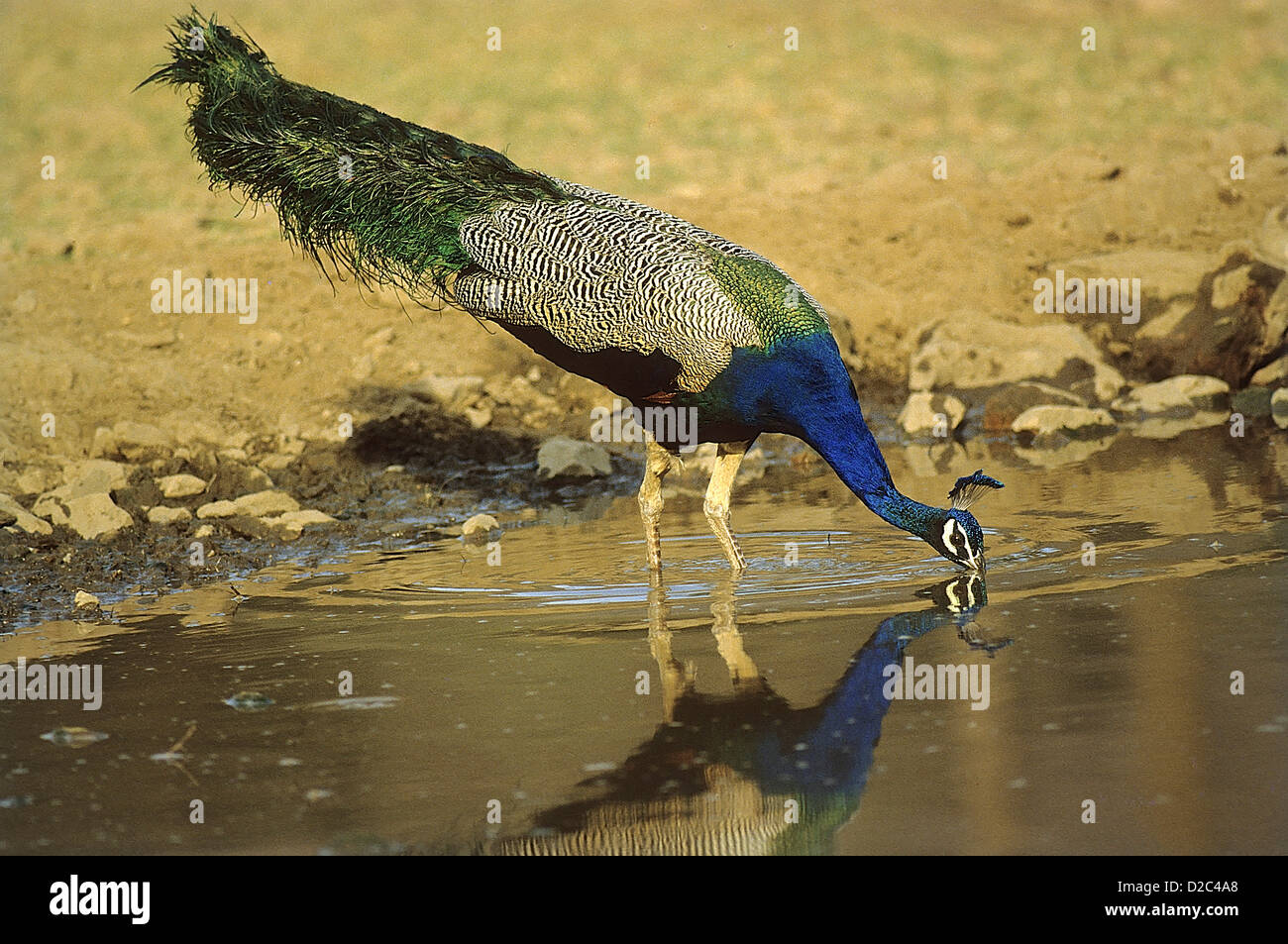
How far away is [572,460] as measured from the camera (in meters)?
12.0

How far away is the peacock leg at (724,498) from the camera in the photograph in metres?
8.72

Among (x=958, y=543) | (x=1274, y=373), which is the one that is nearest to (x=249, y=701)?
(x=958, y=543)

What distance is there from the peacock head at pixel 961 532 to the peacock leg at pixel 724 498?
3.52 feet

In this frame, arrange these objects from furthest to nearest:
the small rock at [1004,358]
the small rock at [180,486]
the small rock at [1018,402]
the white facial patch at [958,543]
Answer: the small rock at [1004,358] → the small rock at [1018,402] → the small rock at [180,486] → the white facial patch at [958,543]

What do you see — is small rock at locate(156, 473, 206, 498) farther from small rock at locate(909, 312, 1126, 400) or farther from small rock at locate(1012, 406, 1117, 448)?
small rock at locate(909, 312, 1126, 400)

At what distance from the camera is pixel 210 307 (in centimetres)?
1503

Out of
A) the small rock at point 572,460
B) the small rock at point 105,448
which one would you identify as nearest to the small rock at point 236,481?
the small rock at point 105,448

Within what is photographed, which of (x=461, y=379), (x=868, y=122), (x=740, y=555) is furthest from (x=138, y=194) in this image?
(x=740, y=555)

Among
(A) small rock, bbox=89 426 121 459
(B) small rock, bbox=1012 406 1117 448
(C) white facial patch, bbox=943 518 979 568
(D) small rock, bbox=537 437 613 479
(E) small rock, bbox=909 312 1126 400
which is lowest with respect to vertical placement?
→ (C) white facial patch, bbox=943 518 979 568

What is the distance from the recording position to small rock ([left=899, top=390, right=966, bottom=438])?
1359 centimetres

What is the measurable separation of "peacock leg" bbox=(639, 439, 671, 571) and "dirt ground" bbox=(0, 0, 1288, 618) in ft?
7.74

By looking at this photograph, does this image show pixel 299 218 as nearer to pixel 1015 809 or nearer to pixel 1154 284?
pixel 1015 809

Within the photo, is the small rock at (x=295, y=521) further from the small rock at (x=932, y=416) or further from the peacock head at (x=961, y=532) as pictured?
the small rock at (x=932, y=416)

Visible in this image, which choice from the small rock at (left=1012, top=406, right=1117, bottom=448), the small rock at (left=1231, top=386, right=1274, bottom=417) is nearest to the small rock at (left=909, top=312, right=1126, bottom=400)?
the small rock at (left=1012, top=406, right=1117, bottom=448)
